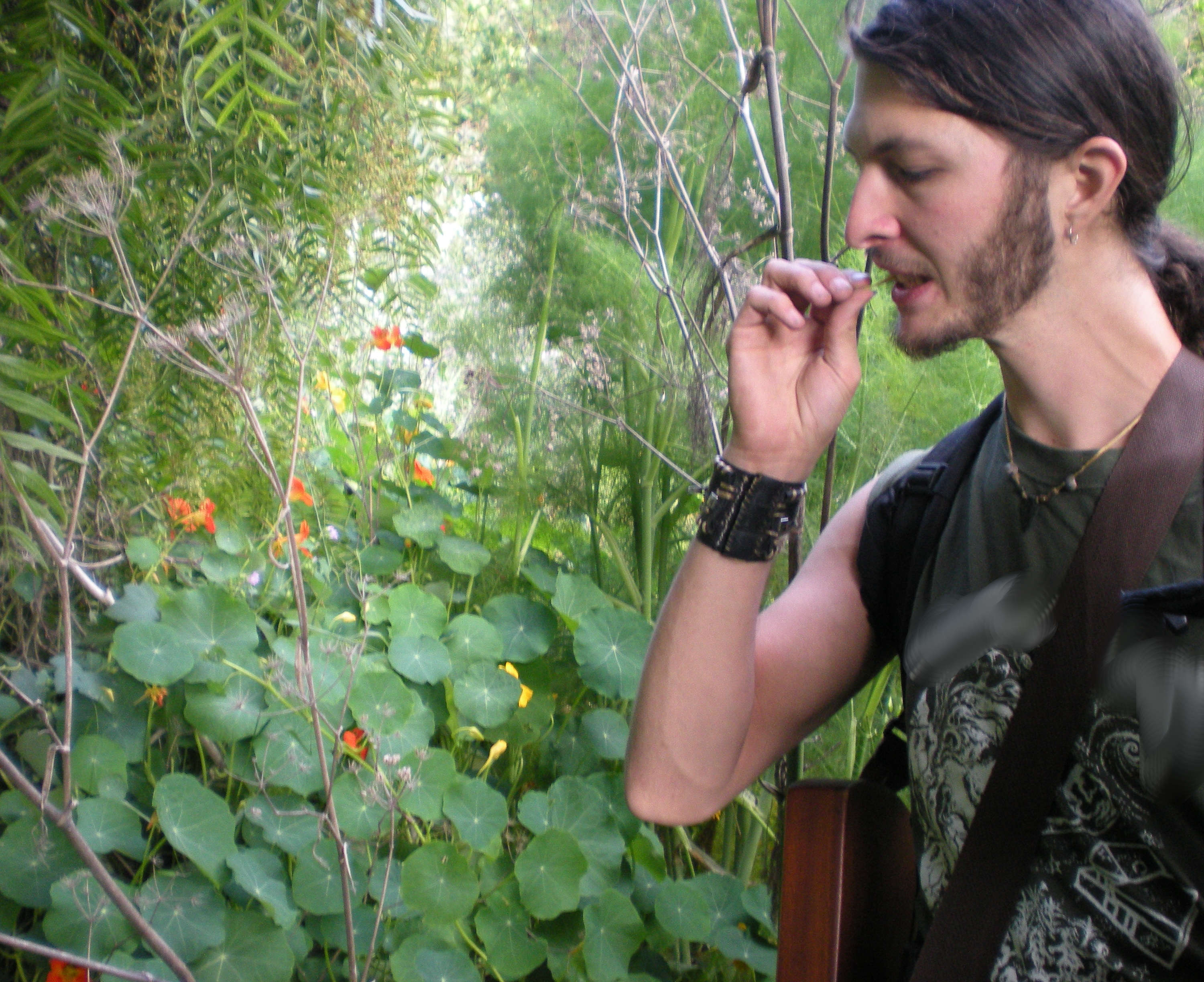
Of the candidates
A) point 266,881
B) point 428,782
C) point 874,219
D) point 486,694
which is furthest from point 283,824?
point 874,219

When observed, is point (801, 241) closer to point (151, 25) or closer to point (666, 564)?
point (666, 564)

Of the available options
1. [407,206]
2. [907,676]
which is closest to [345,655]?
[407,206]

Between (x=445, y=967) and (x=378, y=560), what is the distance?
1.78 feet

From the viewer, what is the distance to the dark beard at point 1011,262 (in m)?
0.76

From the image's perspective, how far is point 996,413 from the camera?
0.90 metres

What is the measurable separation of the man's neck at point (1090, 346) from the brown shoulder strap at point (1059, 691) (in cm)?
7

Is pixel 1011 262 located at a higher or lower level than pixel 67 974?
higher

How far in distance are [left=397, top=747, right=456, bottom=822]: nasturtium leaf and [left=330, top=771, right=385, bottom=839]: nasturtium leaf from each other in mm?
34

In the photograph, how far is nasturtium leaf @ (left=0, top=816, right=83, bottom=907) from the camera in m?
0.91

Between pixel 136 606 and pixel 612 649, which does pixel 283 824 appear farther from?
pixel 612 649

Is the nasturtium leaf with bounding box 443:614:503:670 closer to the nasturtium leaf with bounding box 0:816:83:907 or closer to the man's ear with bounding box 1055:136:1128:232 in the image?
the nasturtium leaf with bounding box 0:816:83:907

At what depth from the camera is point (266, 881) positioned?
103 centimetres

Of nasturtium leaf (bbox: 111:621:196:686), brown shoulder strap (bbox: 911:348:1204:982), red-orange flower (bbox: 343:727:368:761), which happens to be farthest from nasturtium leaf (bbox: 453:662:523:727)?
brown shoulder strap (bbox: 911:348:1204:982)

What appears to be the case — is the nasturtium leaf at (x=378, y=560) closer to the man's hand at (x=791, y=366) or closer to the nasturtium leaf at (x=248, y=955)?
the nasturtium leaf at (x=248, y=955)
